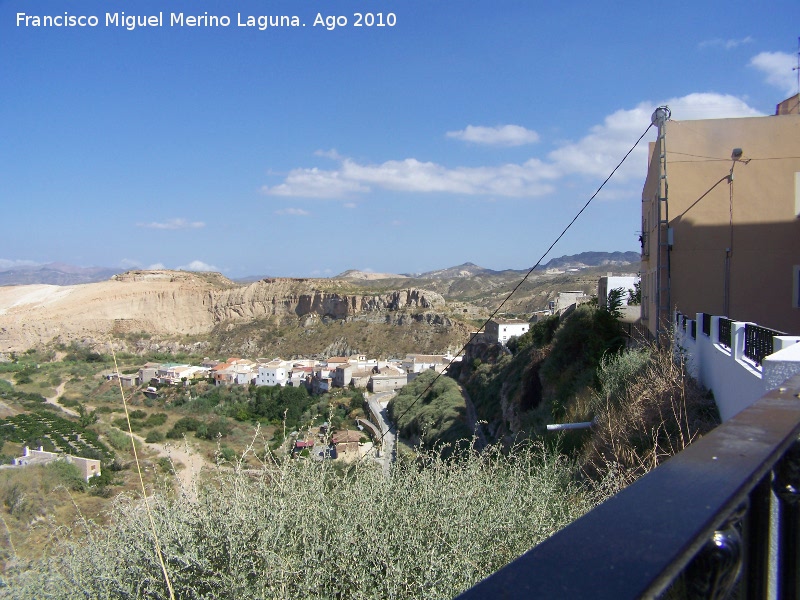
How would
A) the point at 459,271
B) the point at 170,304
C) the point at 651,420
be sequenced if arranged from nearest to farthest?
the point at 651,420
the point at 170,304
the point at 459,271

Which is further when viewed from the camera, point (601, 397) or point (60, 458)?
point (60, 458)

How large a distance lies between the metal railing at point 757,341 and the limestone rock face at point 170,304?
50.9 meters

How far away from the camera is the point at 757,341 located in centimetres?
567

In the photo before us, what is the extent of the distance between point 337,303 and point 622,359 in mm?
52432

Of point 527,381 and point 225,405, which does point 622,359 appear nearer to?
point 527,381

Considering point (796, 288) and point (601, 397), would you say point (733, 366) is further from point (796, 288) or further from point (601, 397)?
point (796, 288)

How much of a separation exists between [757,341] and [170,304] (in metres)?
69.4

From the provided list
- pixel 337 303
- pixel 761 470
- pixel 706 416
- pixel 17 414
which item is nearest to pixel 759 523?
pixel 761 470

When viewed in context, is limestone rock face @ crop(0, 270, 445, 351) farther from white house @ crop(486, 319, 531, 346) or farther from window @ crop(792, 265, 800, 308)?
window @ crop(792, 265, 800, 308)

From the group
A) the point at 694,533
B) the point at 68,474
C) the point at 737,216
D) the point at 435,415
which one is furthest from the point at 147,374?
the point at 694,533

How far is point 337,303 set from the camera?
61.3 meters

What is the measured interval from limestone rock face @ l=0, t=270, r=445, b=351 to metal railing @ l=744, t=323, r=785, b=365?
5091cm

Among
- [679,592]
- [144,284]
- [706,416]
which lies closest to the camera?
[679,592]

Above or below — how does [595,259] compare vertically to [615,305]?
above
